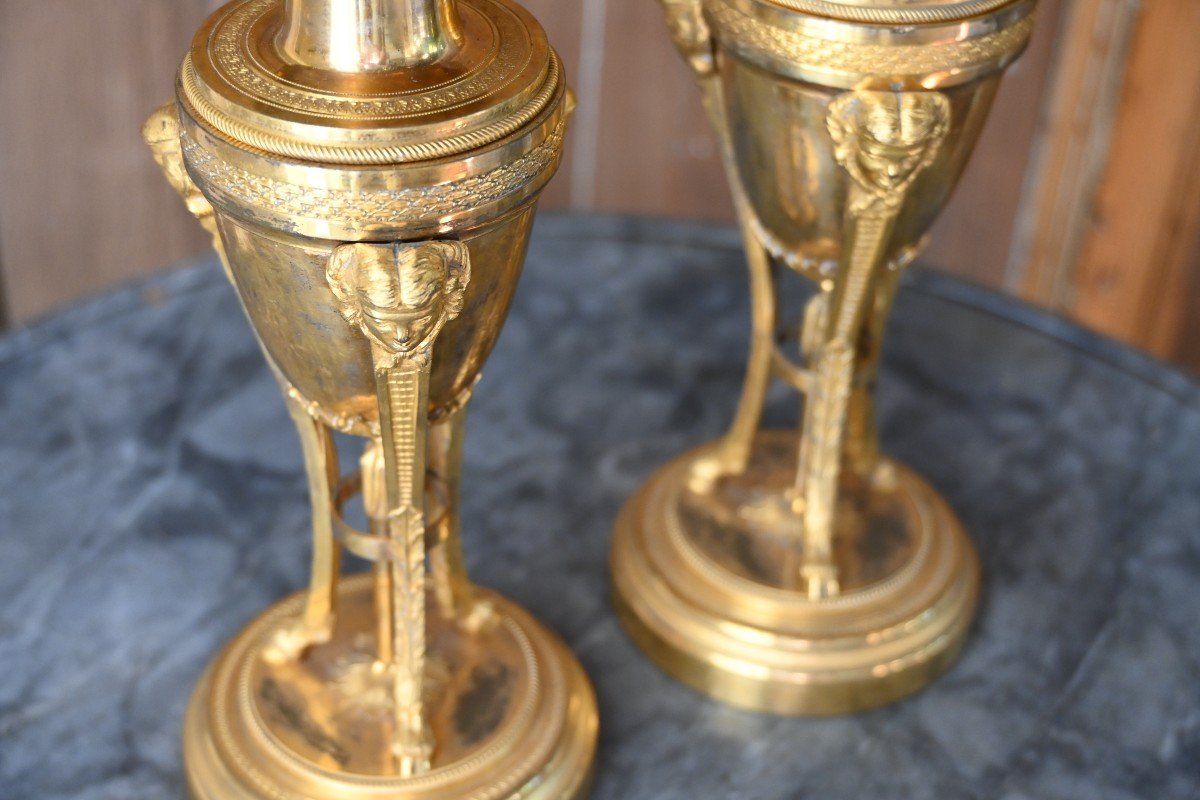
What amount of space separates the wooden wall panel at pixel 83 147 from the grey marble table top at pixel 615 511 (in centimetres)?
35

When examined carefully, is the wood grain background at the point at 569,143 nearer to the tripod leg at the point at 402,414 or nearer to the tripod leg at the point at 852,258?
the tripod leg at the point at 852,258

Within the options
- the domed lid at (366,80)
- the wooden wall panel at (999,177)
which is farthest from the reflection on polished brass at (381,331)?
the wooden wall panel at (999,177)

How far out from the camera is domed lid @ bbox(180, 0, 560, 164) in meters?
0.63

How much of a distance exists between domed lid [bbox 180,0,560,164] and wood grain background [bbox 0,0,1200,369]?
32.2 inches

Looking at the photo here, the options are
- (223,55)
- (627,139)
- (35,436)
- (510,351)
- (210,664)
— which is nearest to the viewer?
(223,55)

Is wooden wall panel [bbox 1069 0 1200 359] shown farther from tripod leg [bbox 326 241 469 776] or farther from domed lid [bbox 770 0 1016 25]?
tripod leg [bbox 326 241 469 776]

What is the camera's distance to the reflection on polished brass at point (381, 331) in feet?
2.11

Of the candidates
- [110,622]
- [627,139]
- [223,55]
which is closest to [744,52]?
[223,55]

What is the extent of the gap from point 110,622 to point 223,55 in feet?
1.47

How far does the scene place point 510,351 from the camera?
1245mm

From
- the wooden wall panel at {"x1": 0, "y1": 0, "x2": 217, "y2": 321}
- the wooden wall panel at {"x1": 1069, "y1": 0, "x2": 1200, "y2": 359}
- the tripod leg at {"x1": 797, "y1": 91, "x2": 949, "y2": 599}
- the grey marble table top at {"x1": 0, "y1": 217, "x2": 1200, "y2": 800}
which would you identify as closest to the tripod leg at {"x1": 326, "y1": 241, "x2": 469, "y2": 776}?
the grey marble table top at {"x1": 0, "y1": 217, "x2": 1200, "y2": 800}

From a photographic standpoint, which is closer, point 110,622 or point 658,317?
point 110,622

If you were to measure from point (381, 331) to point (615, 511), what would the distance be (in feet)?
1.56

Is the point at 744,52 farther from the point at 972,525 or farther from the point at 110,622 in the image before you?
the point at 110,622
